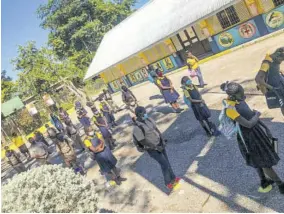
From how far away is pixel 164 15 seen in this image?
2231 cm

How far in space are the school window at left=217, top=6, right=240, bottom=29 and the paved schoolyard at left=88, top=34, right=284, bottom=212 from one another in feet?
19.8

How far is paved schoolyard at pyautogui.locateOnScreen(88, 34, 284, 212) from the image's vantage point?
5.89 m

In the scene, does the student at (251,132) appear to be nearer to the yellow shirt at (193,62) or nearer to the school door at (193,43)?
the yellow shirt at (193,62)

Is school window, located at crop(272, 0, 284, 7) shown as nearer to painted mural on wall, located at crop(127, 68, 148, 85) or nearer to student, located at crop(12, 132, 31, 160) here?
painted mural on wall, located at crop(127, 68, 148, 85)

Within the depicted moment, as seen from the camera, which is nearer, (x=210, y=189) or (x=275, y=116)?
(x=210, y=189)

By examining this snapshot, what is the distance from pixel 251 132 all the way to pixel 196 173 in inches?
106

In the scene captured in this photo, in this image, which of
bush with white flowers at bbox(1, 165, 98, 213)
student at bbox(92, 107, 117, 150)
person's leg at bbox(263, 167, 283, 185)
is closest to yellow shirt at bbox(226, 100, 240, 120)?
person's leg at bbox(263, 167, 283, 185)

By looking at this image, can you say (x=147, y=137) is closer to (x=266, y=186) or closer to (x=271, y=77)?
(x=266, y=186)

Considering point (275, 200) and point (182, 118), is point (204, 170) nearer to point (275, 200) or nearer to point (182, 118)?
point (275, 200)

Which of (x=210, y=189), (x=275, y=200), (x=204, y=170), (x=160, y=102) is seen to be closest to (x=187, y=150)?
(x=204, y=170)

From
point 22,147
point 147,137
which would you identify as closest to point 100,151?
point 147,137

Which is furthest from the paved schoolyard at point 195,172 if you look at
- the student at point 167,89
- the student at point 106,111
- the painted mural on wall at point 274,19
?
the painted mural on wall at point 274,19

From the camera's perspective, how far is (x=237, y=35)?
1809cm

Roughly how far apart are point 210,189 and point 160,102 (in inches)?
361
